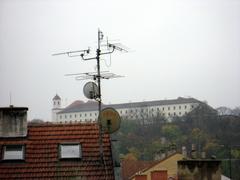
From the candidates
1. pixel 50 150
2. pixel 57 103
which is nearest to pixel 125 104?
pixel 57 103

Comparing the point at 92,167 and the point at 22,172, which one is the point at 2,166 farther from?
the point at 92,167

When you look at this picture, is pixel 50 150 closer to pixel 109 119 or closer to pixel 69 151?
pixel 69 151

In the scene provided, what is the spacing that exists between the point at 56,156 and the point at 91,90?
2369 mm

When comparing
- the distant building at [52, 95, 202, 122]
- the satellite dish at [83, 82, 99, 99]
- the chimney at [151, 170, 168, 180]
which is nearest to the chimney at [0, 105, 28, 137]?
the satellite dish at [83, 82, 99, 99]

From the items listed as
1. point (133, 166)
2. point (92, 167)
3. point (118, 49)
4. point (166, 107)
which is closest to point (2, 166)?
point (92, 167)

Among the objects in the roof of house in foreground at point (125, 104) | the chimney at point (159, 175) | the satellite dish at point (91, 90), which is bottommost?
the chimney at point (159, 175)

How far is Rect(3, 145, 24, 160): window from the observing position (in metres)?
14.4

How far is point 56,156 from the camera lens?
14406mm

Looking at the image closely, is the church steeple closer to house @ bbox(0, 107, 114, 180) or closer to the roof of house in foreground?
the roof of house in foreground

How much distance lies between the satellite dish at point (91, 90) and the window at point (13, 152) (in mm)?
2707

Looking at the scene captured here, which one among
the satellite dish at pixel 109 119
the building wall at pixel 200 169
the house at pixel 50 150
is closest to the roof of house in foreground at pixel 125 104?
the house at pixel 50 150

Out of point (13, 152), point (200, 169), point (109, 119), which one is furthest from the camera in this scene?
point (13, 152)

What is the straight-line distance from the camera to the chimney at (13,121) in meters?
14.7

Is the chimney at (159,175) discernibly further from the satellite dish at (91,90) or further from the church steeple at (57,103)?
the church steeple at (57,103)
